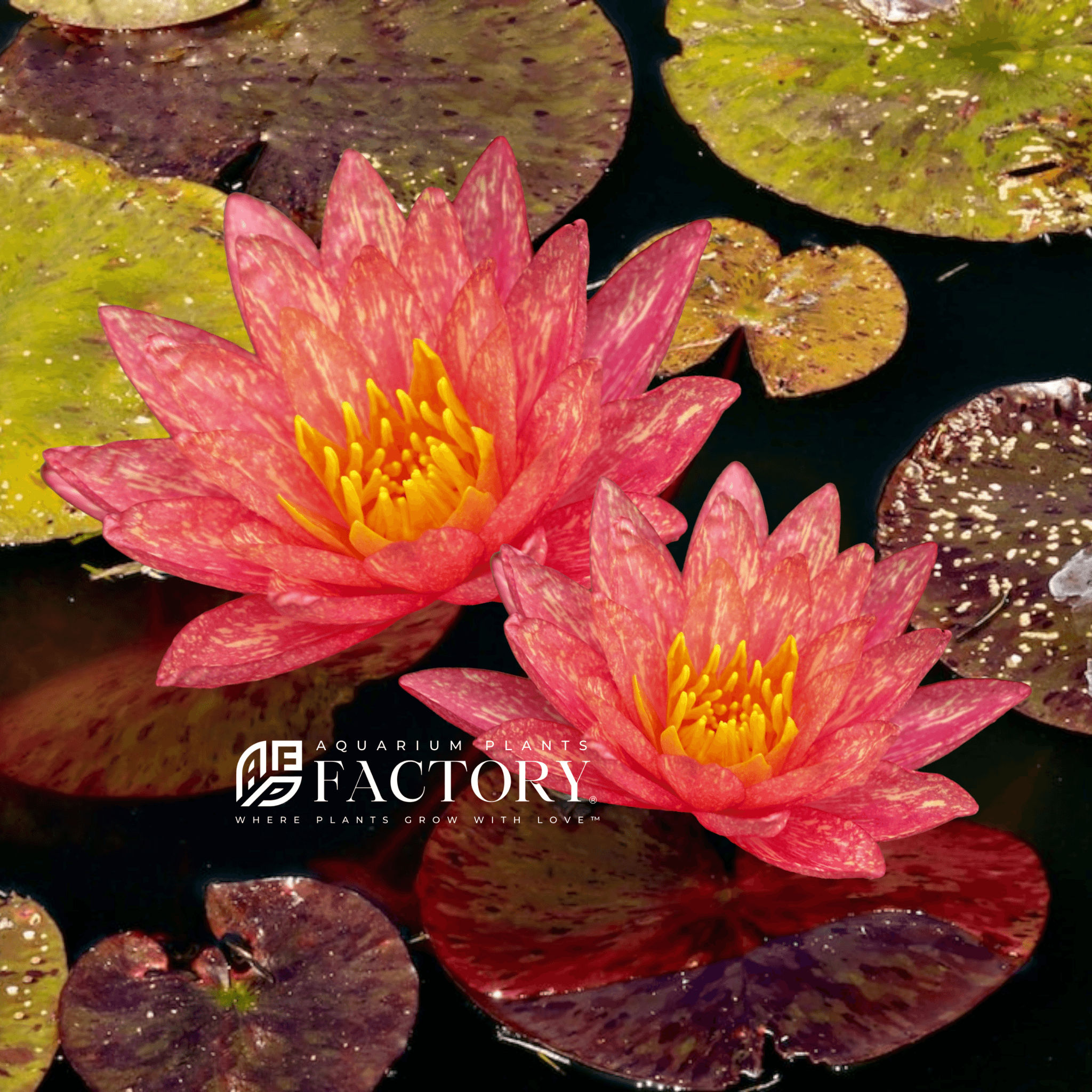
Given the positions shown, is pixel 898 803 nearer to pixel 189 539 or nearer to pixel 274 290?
pixel 189 539

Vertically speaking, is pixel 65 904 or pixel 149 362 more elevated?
pixel 149 362

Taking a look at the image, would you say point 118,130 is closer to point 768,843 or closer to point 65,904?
point 65,904

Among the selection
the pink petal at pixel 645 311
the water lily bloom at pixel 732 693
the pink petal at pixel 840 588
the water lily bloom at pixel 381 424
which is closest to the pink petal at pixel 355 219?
the water lily bloom at pixel 381 424

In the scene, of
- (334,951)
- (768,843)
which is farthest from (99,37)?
(768,843)

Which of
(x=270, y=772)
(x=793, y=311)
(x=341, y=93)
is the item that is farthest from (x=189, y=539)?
(x=341, y=93)

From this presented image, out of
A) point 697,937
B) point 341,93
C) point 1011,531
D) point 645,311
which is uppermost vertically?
point 341,93

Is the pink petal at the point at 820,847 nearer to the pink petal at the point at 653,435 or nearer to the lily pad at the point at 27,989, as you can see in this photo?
the pink petal at the point at 653,435
